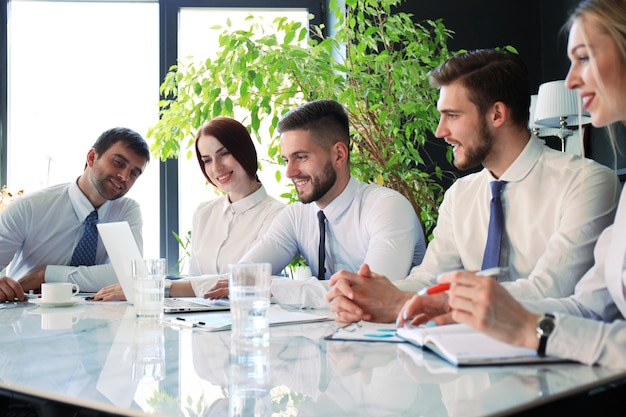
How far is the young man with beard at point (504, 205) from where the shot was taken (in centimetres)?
160

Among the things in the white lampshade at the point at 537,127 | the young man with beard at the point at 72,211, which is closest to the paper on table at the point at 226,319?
the young man with beard at the point at 72,211

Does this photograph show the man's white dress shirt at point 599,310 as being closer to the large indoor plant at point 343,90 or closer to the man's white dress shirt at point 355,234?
the man's white dress shirt at point 355,234

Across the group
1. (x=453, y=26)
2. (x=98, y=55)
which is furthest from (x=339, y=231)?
(x=98, y=55)

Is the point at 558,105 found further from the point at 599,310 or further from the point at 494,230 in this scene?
the point at 599,310

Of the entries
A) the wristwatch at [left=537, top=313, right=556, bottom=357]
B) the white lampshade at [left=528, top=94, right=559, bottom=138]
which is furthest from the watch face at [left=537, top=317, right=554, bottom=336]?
the white lampshade at [left=528, top=94, right=559, bottom=138]

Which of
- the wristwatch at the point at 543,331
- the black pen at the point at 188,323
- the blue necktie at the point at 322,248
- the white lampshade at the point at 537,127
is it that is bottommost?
the black pen at the point at 188,323

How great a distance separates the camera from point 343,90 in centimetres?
336

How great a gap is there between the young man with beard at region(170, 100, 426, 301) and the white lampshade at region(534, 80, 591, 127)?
1672 millimetres

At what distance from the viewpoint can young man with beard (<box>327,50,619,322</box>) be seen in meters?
1.60

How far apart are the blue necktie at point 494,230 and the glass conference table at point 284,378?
28.3 inches

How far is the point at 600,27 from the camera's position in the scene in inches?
55.1

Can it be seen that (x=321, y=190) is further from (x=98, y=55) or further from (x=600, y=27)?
(x=98, y=55)

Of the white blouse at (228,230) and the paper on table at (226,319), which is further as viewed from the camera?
the white blouse at (228,230)

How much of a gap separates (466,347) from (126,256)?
1.21 meters
